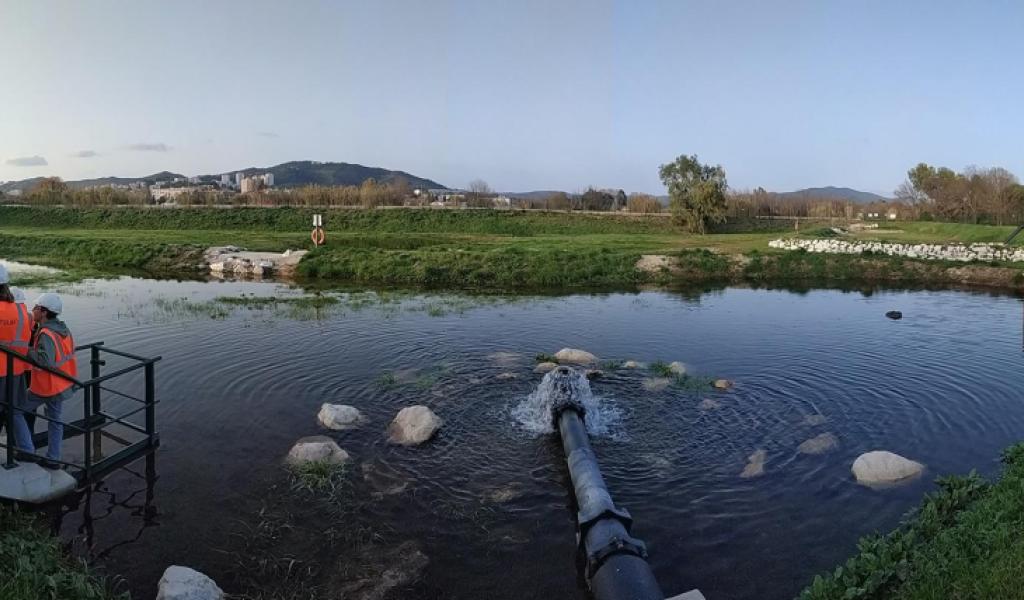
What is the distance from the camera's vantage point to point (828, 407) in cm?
1719

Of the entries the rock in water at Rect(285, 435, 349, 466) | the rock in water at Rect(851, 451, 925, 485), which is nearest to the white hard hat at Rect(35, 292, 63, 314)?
the rock in water at Rect(285, 435, 349, 466)

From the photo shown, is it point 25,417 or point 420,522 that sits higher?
point 25,417

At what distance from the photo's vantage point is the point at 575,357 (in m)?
21.2

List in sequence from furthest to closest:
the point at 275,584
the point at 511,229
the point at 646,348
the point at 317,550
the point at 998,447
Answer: the point at 511,229
the point at 646,348
the point at 998,447
the point at 317,550
the point at 275,584

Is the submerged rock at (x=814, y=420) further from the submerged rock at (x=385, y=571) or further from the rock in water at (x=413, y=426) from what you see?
the submerged rock at (x=385, y=571)

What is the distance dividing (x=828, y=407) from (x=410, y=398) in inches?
428

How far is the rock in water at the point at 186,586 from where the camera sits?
852 cm

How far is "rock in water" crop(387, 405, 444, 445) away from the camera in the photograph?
1438cm

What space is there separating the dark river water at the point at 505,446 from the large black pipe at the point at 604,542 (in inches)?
23.0

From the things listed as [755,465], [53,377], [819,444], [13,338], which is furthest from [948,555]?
[13,338]

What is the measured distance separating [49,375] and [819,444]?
15087 millimetres

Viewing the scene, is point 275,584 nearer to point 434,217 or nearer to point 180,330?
point 180,330

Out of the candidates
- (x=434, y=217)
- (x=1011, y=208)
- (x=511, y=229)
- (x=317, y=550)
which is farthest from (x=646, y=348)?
(x=1011, y=208)

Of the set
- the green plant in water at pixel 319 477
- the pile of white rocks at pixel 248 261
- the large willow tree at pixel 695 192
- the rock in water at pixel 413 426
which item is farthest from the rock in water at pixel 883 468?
the large willow tree at pixel 695 192
